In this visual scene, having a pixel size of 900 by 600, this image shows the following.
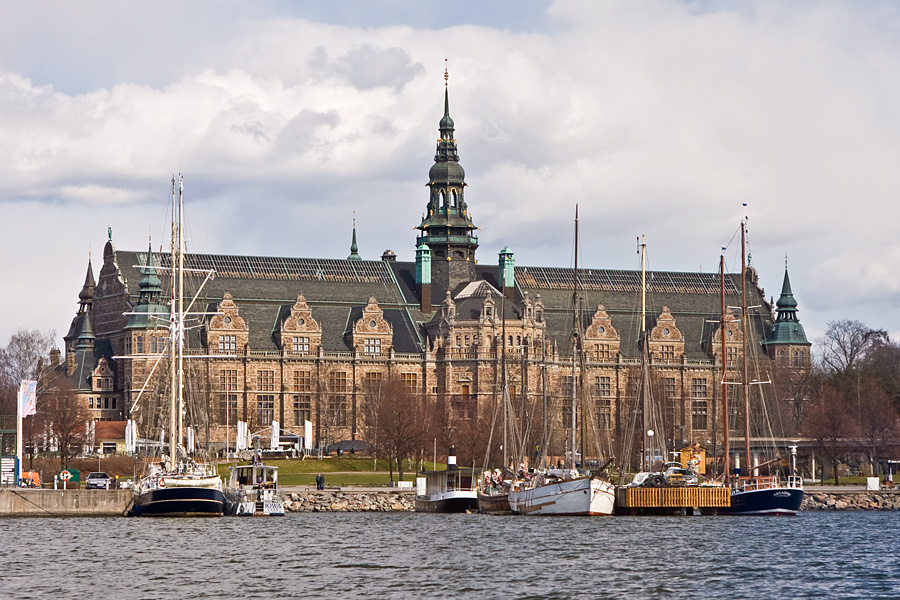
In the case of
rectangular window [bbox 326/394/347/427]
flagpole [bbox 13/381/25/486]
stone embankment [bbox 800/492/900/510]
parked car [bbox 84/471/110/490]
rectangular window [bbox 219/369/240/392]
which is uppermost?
rectangular window [bbox 219/369/240/392]

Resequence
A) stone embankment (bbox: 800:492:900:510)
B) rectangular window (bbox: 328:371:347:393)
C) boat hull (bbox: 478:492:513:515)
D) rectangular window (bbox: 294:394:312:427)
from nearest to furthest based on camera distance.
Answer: boat hull (bbox: 478:492:513:515) → stone embankment (bbox: 800:492:900:510) → rectangular window (bbox: 294:394:312:427) → rectangular window (bbox: 328:371:347:393)

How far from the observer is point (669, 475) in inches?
4695

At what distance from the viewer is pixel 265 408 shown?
196000mm

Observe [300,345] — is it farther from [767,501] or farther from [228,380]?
[767,501]

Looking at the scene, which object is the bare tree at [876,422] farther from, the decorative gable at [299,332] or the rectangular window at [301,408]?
the decorative gable at [299,332]

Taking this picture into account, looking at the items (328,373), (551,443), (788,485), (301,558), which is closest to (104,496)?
(301,558)

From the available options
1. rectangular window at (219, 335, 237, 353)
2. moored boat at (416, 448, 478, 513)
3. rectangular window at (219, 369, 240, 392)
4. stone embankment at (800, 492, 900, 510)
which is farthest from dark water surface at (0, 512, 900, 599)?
rectangular window at (219, 335, 237, 353)

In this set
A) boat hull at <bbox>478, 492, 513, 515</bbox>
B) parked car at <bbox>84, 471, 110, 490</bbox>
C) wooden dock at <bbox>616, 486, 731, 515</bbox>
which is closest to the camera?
wooden dock at <bbox>616, 486, 731, 515</bbox>

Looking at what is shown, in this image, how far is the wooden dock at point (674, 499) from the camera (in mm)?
115938

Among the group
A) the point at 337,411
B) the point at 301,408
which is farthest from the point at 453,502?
the point at 301,408

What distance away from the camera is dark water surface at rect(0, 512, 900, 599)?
7256 centimetres

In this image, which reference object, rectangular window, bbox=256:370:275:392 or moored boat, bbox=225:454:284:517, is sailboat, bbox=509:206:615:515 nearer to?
moored boat, bbox=225:454:284:517

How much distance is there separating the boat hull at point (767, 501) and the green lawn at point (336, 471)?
4079 cm

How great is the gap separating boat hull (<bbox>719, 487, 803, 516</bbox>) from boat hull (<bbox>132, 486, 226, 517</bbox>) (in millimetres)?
30168
